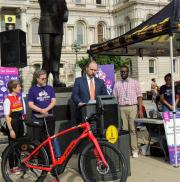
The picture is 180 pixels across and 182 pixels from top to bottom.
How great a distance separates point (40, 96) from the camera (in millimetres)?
6387

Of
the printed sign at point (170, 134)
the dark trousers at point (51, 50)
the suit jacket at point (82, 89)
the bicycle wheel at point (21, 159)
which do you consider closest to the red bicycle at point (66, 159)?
the bicycle wheel at point (21, 159)

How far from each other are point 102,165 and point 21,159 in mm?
1114

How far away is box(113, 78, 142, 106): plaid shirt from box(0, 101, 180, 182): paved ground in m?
1.06

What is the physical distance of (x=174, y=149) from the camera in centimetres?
729

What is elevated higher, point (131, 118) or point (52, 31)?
point (52, 31)

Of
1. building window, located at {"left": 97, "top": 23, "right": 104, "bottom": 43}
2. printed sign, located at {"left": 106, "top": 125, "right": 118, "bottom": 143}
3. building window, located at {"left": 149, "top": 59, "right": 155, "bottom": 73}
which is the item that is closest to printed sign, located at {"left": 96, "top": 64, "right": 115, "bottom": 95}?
printed sign, located at {"left": 106, "top": 125, "right": 118, "bottom": 143}

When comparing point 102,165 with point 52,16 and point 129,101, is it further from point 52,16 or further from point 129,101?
point 52,16

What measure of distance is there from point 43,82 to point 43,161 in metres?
1.24

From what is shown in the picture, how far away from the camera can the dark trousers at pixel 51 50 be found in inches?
327

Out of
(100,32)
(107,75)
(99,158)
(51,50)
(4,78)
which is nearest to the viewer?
(99,158)

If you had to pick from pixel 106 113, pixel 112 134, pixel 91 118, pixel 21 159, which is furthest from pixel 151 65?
pixel 21 159

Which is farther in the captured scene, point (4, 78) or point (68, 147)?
point (4, 78)

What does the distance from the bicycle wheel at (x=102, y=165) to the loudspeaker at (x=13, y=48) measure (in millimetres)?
6492

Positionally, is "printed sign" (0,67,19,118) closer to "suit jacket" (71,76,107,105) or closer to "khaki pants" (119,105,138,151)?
"khaki pants" (119,105,138,151)
